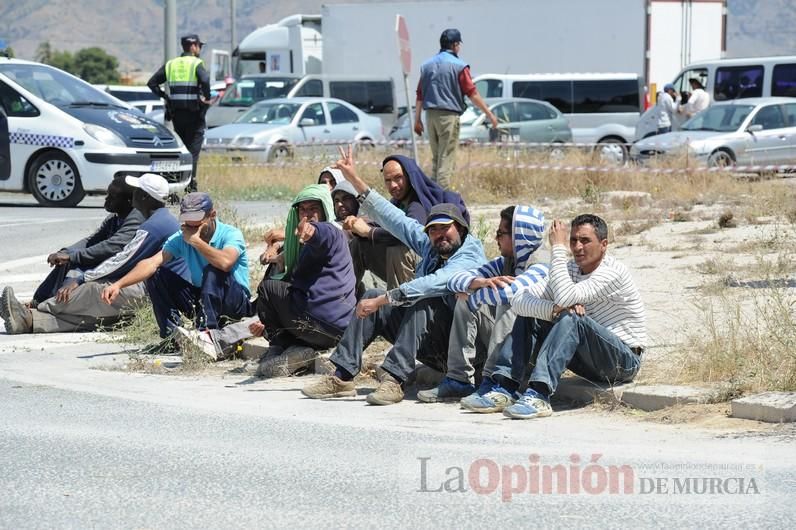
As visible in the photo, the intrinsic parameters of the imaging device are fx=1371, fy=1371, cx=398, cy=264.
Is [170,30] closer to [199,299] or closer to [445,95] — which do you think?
[445,95]

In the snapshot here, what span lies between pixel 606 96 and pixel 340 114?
7321 millimetres

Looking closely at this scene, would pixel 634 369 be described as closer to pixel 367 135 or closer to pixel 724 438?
pixel 724 438

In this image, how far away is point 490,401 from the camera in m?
7.58

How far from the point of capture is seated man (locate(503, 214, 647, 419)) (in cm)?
734

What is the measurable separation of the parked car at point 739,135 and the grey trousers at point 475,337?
15.3 meters

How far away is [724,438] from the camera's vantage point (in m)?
6.73

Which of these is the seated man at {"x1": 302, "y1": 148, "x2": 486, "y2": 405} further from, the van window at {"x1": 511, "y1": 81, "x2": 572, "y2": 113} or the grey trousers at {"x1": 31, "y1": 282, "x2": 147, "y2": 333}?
the van window at {"x1": 511, "y1": 81, "x2": 572, "y2": 113}

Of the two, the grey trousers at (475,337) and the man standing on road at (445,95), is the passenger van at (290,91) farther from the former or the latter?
the grey trousers at (475,337)

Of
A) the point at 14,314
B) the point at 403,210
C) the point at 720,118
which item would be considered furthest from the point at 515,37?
the point at 403,210

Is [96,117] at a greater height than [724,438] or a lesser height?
greater

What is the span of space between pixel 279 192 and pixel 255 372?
1129cm

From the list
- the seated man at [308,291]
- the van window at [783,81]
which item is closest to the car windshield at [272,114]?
the van window at [783,81]

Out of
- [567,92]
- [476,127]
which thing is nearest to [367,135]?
[476,127]

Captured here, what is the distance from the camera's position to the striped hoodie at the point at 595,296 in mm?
7398
